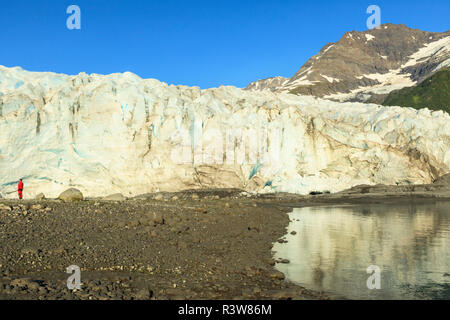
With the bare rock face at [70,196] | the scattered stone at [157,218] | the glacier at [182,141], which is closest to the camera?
the scattered stone at [157,218]

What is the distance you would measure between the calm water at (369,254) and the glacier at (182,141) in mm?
15238

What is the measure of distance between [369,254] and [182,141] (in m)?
26.7

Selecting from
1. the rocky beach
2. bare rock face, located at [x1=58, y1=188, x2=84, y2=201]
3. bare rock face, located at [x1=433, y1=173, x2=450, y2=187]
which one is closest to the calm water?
the rocky beach

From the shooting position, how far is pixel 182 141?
1561 inches

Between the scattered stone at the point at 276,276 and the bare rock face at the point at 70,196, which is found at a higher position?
the bare rock face at the point at 70,196

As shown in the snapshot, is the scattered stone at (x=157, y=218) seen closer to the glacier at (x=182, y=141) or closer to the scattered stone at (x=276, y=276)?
the scattered stone at (x=276, y=276)

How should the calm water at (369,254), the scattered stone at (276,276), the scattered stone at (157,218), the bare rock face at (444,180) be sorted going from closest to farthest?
the calm water at (369,254)
the scattered stone at (276,276)
the scattered stone at (157,218)
the bare rock face at (444,180)

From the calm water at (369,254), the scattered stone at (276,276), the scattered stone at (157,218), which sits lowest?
the calm water at (369,254)

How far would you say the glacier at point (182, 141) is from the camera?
112 ft

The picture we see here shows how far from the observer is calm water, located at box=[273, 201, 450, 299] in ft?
35.6

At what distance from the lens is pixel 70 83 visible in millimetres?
38594

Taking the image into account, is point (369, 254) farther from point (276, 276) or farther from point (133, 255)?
point (133, 255)

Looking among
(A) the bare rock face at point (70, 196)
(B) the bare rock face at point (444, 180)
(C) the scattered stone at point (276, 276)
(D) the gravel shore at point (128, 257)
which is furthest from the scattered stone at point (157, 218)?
(B) the bare rock face at point (444, 180)
